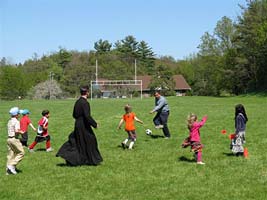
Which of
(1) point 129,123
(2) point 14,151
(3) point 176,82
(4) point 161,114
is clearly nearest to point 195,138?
(1) point 129,123

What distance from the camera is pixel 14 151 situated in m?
10.7

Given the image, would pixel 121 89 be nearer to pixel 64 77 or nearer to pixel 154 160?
pixel 64 77

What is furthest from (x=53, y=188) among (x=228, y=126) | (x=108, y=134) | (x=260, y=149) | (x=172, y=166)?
(x=228, y=126)

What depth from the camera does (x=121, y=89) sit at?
96312 mm

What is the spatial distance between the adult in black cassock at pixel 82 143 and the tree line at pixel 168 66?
61834 millimetres

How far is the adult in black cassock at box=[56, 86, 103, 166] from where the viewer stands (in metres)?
11.3

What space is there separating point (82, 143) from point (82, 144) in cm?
3

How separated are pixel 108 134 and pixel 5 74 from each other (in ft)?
269

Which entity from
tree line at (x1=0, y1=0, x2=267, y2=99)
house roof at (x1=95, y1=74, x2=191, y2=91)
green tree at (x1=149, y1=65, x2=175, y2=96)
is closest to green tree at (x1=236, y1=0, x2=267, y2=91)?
tree line at (x1=0, y1=0, x2=267, y2=99)

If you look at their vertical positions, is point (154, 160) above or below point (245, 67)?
below

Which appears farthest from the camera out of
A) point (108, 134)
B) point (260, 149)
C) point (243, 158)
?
point (108, 134)

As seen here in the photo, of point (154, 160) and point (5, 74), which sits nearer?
point (154, 160)

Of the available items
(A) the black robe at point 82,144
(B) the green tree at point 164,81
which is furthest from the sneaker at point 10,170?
(B) the green tree at point 164,81

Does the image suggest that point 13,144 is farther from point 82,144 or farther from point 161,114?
point 161,114
